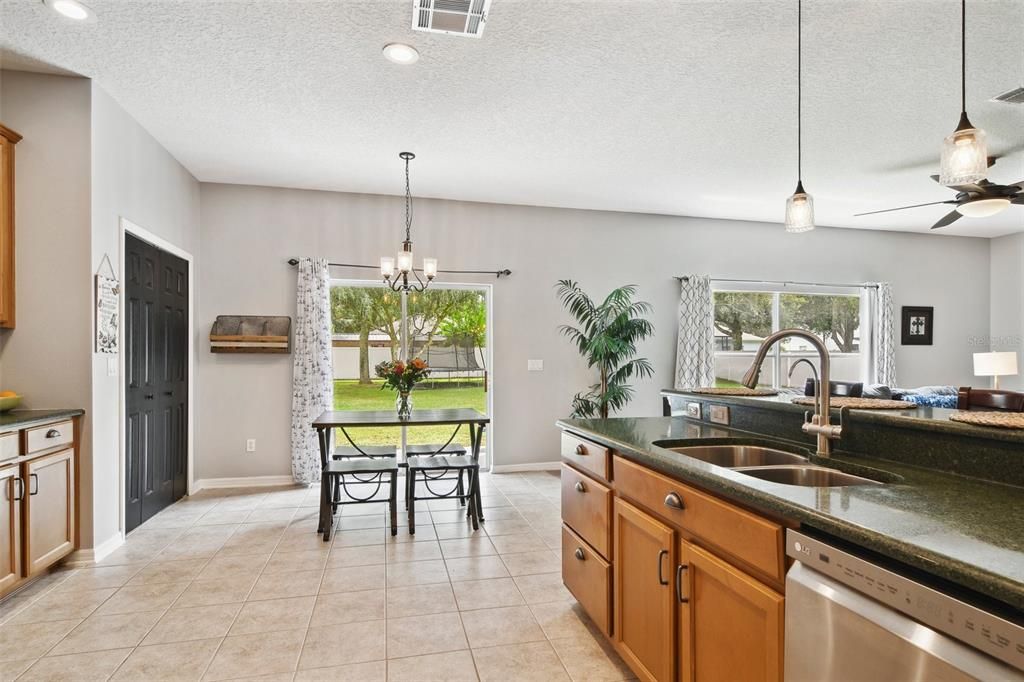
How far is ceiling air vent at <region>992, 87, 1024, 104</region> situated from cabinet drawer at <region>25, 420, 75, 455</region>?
5350 millimetres

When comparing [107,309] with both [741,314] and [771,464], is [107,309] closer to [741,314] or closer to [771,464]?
[771,464]

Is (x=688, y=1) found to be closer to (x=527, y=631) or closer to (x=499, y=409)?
(x=527, y=631)

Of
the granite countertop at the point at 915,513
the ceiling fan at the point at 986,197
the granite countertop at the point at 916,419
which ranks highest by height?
the ceiling fan at the point at 986,197

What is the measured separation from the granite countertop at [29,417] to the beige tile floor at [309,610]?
2.83 ft

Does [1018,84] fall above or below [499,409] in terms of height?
above

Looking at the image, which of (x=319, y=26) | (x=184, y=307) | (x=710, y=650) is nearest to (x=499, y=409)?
(x=184, y=307)

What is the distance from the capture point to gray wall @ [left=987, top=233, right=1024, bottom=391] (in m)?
6.59

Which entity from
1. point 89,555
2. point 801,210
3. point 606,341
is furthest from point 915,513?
point 606,341

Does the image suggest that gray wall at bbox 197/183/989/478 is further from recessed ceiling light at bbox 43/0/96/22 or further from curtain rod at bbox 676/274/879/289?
recessed ceiling light at bbox 43/0/96/22

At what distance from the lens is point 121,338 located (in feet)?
11.1

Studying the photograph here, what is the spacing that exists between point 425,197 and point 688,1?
3404mm

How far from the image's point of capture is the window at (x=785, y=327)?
6238 millimetres

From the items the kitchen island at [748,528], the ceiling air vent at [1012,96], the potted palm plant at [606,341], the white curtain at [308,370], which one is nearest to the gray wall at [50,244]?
the white curtain at [308,370]

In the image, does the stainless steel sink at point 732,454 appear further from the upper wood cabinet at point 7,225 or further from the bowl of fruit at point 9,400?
the upper wood cabinet at point 7,225
